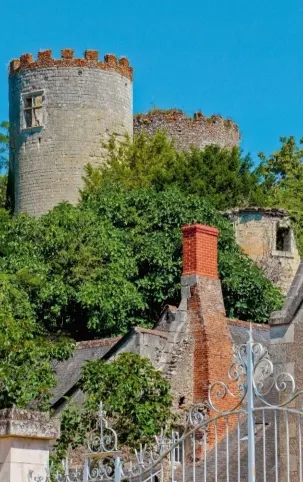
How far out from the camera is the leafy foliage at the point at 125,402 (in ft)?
72.8

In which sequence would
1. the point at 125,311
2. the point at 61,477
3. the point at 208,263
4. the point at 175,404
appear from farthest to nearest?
the point at 125,311, the point at 208,263, the point at 175,404, the point at 61,477

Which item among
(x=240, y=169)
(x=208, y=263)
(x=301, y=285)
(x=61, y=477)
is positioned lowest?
(x=61, y=477)

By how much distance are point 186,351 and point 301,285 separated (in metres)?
12.7

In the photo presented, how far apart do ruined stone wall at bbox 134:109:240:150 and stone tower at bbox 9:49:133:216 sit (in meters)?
4.50

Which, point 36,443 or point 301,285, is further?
point 301,285

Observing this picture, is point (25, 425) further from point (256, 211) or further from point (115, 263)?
point (256, 211)

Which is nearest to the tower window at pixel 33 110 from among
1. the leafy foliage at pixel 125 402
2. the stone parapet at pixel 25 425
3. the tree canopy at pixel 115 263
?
the tree canopy at pixel 115 263

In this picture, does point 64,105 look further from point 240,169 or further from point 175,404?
point 175,404

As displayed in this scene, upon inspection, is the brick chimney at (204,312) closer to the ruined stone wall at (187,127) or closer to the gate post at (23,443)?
the gate post at (23,443)

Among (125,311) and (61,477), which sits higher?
(125,311)

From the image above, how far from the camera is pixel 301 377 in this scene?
14219 millimetres

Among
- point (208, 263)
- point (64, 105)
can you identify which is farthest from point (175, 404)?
point (64, 105)

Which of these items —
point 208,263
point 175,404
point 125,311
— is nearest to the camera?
point 175,404

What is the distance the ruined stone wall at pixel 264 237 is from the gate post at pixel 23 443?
94.7ft
